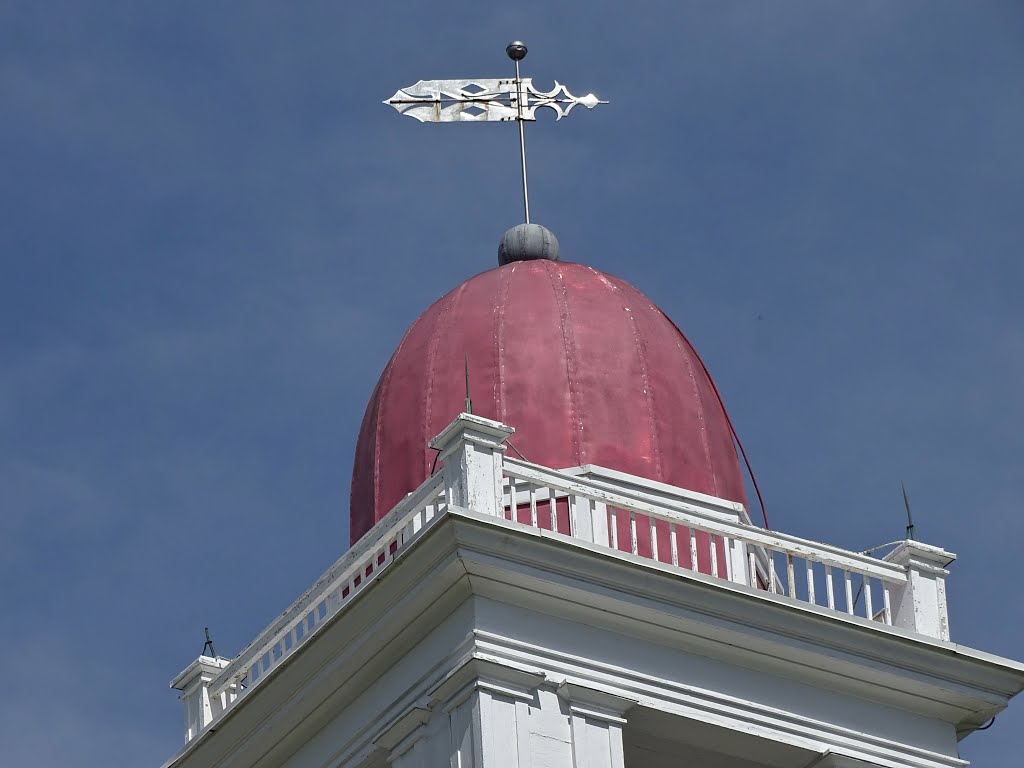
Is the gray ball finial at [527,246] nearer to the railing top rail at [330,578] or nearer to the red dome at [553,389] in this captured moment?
the red dome at [553,389]

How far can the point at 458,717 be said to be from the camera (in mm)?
26344

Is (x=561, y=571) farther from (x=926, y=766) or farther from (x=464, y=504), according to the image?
(x=926, y=766)

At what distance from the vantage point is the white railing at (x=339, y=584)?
91.4ft

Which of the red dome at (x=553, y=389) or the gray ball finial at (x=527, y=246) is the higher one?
the gray ball finial at (x=527, y=246)

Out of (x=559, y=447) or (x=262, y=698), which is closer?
(x=262, y=698)

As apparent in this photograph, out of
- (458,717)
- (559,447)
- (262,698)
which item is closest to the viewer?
(458,717)

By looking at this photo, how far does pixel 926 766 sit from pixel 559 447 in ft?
17.3

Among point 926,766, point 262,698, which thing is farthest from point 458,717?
point 926,766

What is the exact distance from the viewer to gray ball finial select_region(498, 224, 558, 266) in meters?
33.5

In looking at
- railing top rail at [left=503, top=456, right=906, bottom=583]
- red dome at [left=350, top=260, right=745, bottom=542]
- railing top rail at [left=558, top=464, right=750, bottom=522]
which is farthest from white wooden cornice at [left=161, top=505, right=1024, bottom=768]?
red dome at [left=350, top=260, right=745, bottom=542]

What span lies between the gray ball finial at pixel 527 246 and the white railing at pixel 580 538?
418cm

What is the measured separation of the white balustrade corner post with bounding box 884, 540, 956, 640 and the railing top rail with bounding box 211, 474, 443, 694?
4836 millimetres

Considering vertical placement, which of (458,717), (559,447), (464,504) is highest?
(559,447)

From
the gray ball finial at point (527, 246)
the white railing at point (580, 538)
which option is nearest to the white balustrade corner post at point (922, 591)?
the white railing at point (580, 538)
